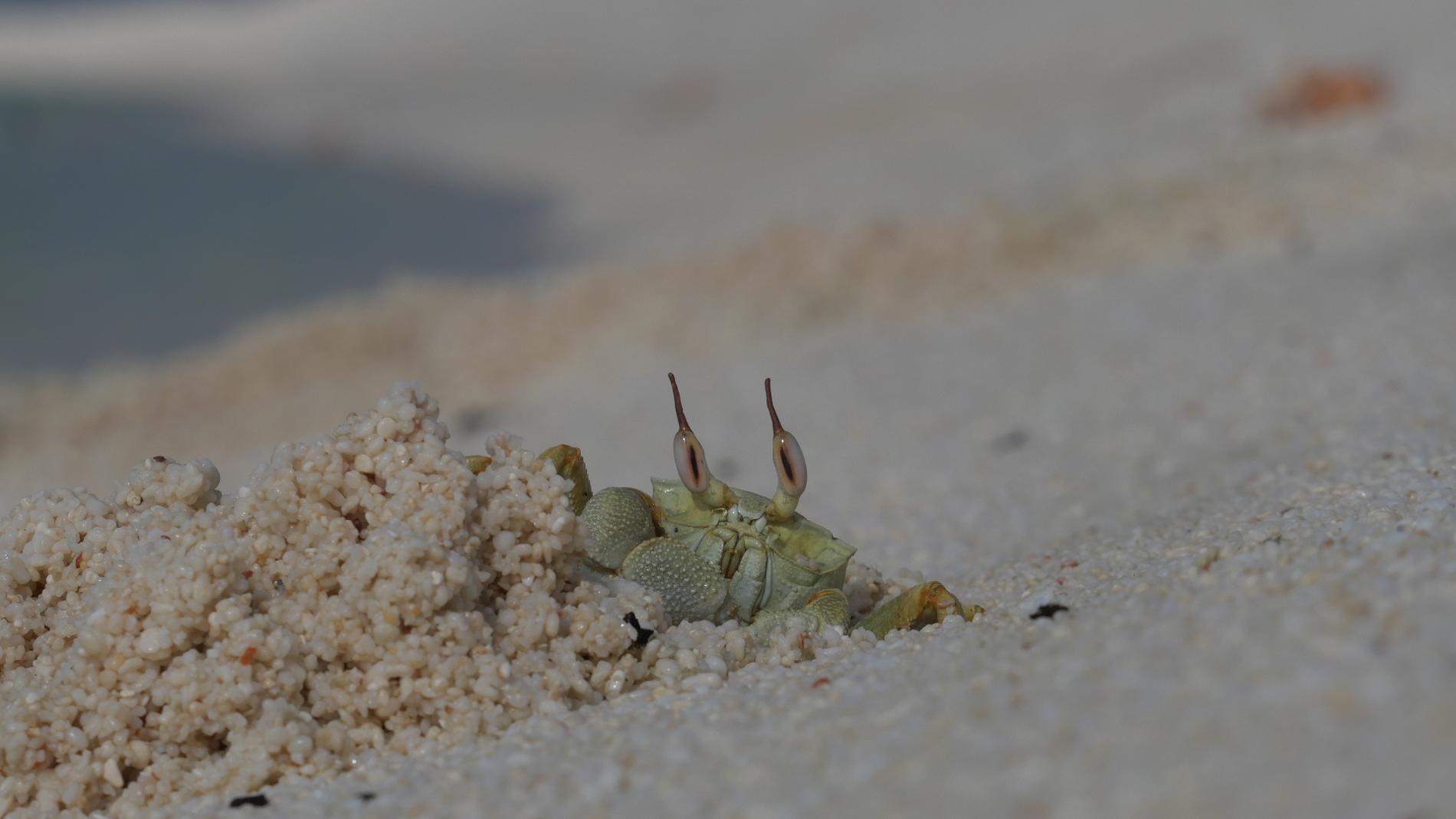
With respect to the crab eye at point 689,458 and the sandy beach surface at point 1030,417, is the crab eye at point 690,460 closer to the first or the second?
the crab eye at point 689,458

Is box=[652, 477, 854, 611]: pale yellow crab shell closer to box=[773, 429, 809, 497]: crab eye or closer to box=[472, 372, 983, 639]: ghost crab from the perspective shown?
box=[472, 372, 983, 639]: ghost crab

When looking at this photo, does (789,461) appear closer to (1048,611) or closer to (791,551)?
(791,551)

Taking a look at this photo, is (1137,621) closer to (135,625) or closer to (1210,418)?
(135,625)

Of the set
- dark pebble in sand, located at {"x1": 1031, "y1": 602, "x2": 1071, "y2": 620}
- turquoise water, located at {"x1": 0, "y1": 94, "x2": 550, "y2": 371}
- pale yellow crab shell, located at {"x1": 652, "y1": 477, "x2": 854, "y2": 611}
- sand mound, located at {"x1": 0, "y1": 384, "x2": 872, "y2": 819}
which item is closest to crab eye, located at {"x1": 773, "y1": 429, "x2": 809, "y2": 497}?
pale yellow crab shell, located at {"x1": 652, "y1": 477, "x2": 854, "y2": 611}

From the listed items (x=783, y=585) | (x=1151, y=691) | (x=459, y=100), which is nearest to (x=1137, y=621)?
(x=1151, y=691)

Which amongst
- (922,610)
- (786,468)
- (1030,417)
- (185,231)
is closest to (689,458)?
(786,468)

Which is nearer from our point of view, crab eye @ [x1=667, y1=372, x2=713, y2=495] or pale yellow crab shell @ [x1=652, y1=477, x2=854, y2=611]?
crab eye @ [x1=667, y1=372, x2=713, y2=495]
